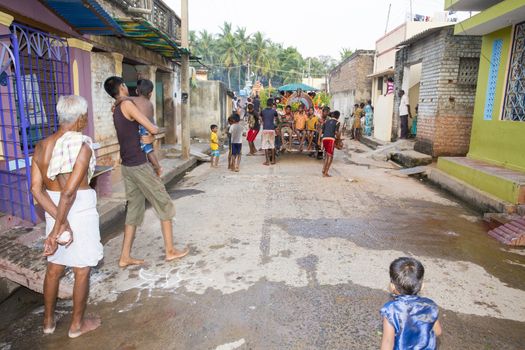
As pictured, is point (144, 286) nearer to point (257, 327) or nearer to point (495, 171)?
point (257, 327)

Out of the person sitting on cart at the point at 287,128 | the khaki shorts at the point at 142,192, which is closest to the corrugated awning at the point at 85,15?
the khaki shorts at the point at 142,192

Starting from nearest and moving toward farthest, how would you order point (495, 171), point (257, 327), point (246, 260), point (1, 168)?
point (257, 327) < point (246, 260) < point (1, 168) < point (495, 171)

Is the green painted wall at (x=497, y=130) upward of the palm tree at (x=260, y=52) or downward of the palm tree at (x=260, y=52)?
downward

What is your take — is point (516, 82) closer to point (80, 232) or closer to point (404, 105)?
point (404, 105)

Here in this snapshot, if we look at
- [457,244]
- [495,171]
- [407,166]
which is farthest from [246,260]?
[407,166]

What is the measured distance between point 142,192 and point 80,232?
1.30 meters

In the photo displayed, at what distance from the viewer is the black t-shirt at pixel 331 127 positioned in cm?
909

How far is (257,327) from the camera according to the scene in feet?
10.2

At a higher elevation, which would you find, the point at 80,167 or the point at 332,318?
the point at 80,167

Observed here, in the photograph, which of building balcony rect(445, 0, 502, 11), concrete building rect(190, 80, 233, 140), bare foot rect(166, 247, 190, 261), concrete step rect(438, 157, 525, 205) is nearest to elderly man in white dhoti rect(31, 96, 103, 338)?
bare foot rect(166, 247, 190, 261)

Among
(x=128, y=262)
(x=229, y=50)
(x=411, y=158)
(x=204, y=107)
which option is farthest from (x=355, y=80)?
(x=229, y=50)

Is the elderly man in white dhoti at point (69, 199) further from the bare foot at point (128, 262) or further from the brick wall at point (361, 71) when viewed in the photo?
the brick wall at point (361, 71)

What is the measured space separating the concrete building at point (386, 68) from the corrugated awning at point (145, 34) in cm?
923

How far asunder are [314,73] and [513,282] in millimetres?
62802
